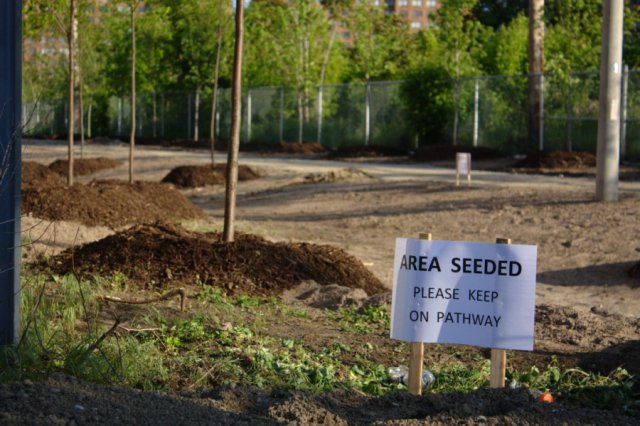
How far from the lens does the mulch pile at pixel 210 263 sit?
892 centimetres

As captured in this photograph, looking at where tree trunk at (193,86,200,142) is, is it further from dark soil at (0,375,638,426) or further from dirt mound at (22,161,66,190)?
dark soil at (0,375,638,426)

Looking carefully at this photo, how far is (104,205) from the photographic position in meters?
13.4

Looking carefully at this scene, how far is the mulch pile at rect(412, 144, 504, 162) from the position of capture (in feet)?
90.4

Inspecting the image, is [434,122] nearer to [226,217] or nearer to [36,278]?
[226,217]

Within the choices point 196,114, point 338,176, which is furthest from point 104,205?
point 196,114

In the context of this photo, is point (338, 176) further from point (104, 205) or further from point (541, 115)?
point (104, 205)

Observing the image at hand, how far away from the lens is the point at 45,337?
6.09m


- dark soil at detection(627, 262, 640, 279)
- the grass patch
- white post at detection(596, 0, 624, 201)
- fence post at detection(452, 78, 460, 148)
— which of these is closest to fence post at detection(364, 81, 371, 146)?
fence post at detection(452, 78, 460, 148)

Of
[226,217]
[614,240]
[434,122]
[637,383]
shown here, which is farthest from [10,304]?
[434,122]

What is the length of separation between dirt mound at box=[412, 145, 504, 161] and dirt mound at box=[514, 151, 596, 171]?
336 cm

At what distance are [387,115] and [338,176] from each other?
13.0 meters

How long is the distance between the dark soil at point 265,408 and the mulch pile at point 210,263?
12.0 feet

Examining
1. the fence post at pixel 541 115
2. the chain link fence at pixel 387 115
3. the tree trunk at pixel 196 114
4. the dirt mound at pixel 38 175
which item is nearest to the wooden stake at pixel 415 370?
the chain link fence at pixel 387 115

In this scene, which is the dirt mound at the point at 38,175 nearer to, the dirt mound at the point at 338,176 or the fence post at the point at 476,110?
the dirt mound at the point at 338,176
